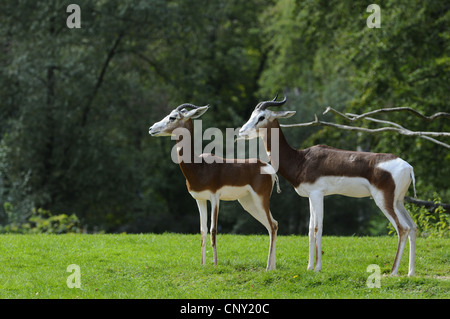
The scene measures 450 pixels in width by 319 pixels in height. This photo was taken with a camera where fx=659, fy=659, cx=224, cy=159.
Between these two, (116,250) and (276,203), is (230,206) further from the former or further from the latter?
(116,250)

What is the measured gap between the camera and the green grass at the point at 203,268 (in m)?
9.12

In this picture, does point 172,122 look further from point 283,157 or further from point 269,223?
point 269,223

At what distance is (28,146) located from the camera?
2517 centimetres

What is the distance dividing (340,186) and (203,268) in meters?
2.46

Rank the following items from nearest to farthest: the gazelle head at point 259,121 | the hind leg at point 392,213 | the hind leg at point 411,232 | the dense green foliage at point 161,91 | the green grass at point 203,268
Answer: the green grass at point 203,268 < the hind leg at point 392,213 < the hind leg at point 411,232 < the gazelle head at point 259,121 < the dense green foliage at point 161,91

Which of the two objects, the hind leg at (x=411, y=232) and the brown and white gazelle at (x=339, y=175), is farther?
the hind leg at (x=411, y=232)

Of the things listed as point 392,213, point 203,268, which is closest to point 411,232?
point 392,213

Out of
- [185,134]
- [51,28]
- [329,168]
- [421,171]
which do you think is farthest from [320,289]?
[51,28]

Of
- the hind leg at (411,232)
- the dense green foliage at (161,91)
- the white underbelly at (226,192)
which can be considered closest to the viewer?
the hind leg at (411,232)

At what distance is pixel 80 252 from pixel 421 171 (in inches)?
460

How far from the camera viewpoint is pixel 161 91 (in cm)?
3244

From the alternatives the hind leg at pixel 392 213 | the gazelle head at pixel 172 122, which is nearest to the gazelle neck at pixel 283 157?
A: the gazelle head at pixel 172 122

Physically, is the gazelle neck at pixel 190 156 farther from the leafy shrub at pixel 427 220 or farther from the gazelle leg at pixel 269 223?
the leafy shrub at pixel 427 220

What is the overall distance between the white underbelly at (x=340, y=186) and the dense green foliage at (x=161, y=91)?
10325mm
